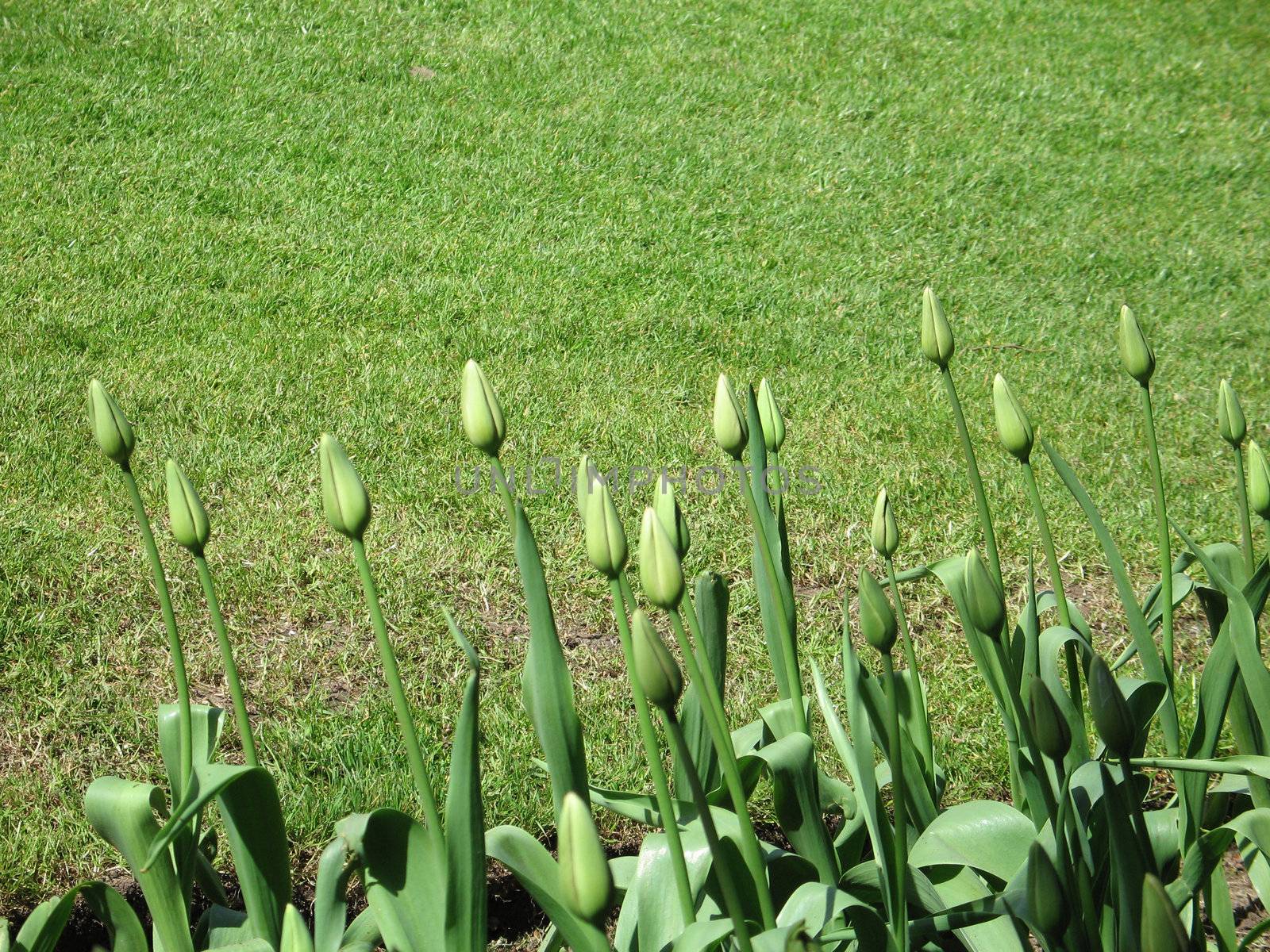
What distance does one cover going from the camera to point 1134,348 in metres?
1.63

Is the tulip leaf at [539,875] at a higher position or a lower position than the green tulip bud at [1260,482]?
lower

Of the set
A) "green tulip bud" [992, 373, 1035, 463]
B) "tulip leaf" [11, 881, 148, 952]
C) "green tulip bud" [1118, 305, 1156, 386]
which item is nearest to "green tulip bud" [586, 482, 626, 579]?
"green tulip bud" [992, 373, 1035, 463]

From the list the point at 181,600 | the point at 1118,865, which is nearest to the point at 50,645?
the point at 181,600

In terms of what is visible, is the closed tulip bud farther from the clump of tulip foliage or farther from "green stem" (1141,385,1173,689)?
"green stem" (1141,385,1173,689)

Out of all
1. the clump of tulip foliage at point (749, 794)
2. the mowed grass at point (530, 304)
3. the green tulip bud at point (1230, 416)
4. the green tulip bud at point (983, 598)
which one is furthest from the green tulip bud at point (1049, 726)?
the mowed grass at point (530, 304)

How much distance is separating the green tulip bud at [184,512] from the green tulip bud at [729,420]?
0.57m

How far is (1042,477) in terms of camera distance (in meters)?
3.78

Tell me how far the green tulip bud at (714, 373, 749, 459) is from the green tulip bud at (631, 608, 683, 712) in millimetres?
410

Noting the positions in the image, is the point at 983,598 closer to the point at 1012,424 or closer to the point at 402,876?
the point at 1012,424

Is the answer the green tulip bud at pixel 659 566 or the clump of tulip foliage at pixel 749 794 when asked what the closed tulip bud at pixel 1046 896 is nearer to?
the clump of tulip foliage at pixel 749 794

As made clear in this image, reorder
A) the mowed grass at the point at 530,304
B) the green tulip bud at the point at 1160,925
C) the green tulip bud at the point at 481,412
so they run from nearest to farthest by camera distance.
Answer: the green tulip bud at the point at 1160,925
the green tulip bud at the point at 481,412
the mowed grass at the point at 530,304

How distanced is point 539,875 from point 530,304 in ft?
11.2

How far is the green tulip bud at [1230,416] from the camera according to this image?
67.9 inches

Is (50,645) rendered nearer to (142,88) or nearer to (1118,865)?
(1118,865)
